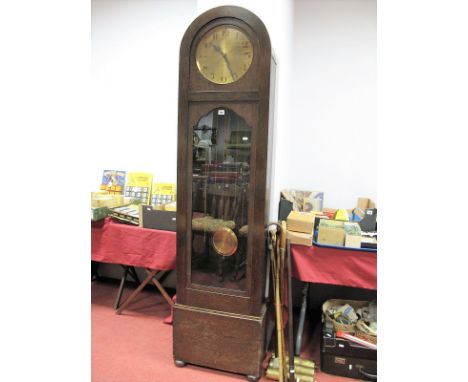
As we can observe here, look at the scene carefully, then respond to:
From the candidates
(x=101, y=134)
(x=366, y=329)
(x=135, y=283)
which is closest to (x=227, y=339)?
(x=366, y=329)

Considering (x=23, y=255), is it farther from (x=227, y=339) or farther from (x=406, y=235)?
(x=227, y=339)

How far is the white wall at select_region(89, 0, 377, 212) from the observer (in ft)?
10.2

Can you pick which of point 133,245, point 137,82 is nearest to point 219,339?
point 133,245

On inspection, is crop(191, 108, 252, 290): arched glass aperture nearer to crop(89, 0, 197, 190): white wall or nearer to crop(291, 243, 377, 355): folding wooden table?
crop(291, 243, 377, 355): folding wooden table

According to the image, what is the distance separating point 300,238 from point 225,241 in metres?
0.48

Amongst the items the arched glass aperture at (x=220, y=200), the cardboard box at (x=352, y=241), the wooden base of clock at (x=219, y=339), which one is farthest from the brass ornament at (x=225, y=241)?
the cardboard box at (x=352, y=241)

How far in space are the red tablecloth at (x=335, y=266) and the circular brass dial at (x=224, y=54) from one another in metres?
1.13

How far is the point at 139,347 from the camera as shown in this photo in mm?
2512

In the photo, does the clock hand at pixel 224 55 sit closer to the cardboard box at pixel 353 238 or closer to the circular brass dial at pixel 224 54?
the circular brass dial at pixel 224 54

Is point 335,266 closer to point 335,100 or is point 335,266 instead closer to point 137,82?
point 335,100

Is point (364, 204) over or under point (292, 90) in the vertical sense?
under

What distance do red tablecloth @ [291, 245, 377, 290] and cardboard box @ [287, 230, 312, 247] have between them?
36 mm

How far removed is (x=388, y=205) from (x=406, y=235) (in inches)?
1.9

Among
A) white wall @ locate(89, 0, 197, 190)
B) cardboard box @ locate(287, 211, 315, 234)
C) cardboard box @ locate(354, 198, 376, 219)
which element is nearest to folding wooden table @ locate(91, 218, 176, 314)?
white wall @ locate(89, 0, 197, 190)
